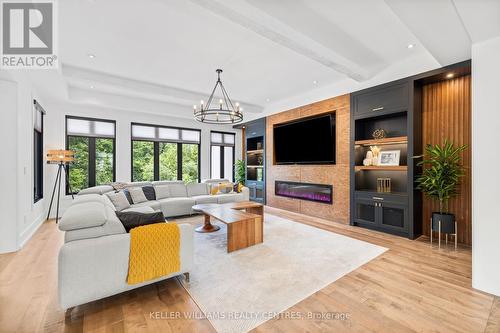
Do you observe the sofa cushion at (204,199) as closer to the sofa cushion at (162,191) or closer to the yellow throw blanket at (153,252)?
the sofa cushion at (162,191)

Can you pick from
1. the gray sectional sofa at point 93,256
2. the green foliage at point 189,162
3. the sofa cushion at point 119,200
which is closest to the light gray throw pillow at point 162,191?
the sofa cushion at point 119,200

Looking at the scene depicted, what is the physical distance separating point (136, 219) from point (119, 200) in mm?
2654

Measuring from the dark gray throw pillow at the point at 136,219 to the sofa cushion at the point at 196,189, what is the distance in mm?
3655

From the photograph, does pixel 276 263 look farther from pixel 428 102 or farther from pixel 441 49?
pixel 428 102

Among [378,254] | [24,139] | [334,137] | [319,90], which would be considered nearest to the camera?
[378,254]

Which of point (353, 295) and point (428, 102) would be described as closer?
point (353, 295)

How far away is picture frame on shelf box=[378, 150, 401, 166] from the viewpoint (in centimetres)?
421

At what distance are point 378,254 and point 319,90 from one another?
3850 mm

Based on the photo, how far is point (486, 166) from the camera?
2.27 meters

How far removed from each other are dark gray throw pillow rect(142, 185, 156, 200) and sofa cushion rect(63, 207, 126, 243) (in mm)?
3267

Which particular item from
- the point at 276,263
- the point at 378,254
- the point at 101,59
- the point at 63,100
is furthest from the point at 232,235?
the point at 63,100

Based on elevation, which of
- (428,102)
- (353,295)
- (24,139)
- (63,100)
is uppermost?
(63,100)

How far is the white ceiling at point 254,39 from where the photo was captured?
7.75 feet

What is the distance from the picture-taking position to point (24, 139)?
3.74 m
